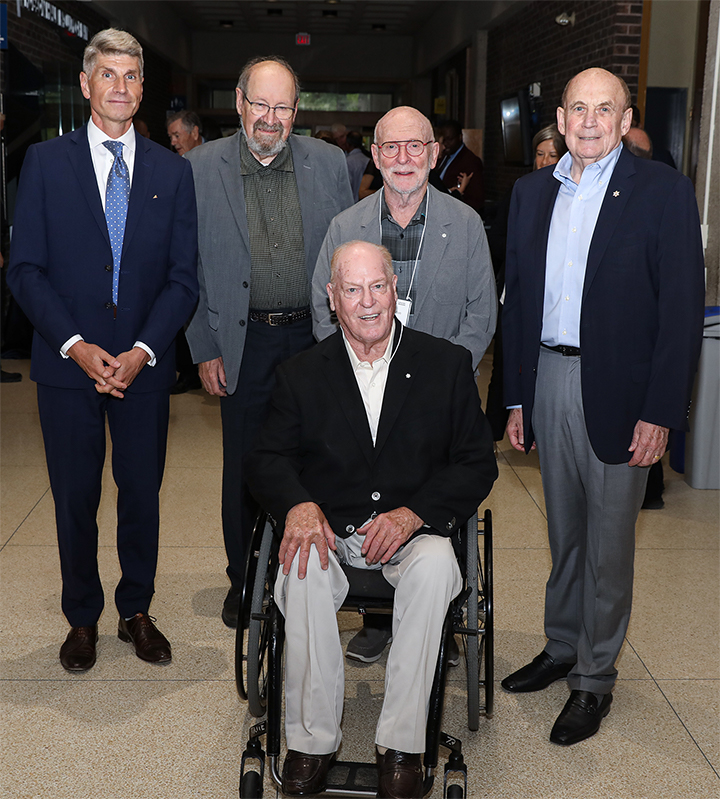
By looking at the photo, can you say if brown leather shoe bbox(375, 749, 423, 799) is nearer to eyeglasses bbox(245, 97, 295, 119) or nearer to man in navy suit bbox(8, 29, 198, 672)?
man in navy suit bbox(8, 29, 198, 672)

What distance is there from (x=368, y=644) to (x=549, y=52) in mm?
8234

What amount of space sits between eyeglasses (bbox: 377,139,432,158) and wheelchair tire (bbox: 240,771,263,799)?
174cm

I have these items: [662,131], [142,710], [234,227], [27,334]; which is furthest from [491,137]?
[142,710]

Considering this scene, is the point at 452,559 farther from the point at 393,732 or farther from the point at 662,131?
the point at 662,131

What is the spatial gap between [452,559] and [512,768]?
25.2 inches

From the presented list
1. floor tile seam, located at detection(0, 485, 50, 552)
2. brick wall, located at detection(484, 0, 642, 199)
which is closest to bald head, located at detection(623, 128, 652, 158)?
floor tile seam, located at detection(0, 485, 50, 552)

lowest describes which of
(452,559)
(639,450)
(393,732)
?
(393,732)

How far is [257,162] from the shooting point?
2873mm

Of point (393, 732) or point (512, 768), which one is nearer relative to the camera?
point (393, 732)

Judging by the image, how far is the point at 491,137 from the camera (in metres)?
11.9

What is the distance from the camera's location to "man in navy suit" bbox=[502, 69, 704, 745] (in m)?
2.27

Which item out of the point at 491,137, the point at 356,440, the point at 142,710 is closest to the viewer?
the point at 356,440

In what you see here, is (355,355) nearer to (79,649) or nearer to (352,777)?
(352,777)

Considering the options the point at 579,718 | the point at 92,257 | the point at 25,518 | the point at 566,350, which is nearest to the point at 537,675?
the point at 579,718
